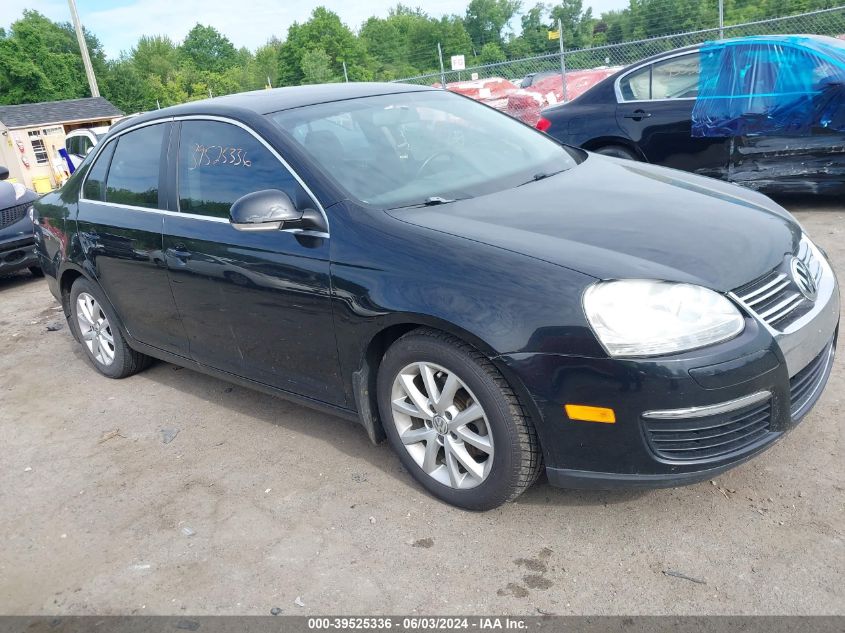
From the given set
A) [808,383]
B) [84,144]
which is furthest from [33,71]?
[808,383]

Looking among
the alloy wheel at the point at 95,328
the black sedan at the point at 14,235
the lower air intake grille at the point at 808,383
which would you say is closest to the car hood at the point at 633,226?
the lower air intake grille at the point at 808,383

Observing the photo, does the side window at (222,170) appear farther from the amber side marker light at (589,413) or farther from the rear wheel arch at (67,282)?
the rear wheel arch at (67,282)

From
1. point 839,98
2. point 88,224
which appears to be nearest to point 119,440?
point 88,224

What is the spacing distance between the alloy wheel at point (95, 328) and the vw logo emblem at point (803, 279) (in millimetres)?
3976

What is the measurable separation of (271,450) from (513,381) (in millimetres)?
1643

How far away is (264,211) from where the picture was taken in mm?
3082

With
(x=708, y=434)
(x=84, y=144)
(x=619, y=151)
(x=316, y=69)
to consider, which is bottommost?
(x=708, y=434)

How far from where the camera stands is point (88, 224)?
457 cm

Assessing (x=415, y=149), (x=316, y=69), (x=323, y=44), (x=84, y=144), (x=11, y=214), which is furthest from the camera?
(x=323, y=44)

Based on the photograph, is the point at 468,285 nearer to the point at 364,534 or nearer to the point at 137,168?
the point at 364,534

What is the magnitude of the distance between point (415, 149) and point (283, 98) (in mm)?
781

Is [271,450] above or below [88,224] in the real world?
below

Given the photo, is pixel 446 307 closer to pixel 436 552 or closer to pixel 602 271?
pixel 602 271

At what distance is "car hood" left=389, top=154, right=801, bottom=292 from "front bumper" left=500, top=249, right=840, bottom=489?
0.95ft
